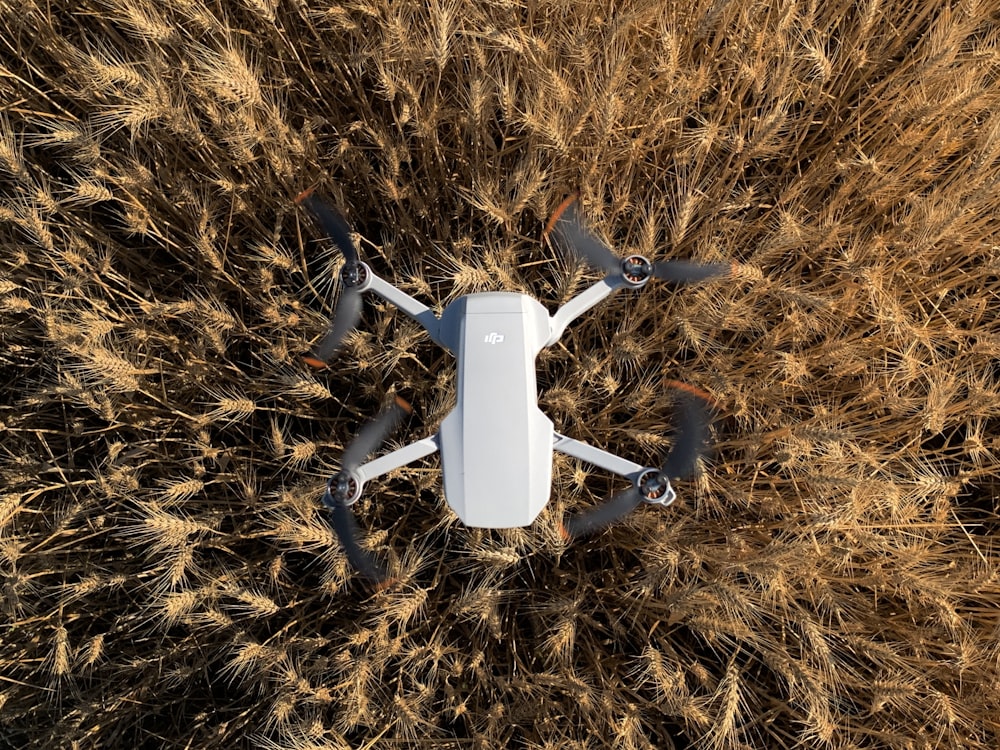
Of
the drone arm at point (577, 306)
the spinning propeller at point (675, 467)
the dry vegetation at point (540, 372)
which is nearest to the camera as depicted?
the spinning propeller at point (675, 467)

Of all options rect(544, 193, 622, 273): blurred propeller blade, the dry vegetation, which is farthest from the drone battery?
the dry vegetation

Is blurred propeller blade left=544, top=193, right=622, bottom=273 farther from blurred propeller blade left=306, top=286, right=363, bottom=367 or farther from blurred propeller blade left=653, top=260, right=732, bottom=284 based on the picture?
blurred propeller blade left=306, top=286, right=363, bottom=367

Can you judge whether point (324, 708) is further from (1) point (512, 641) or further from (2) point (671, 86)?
(2) point (671, 86)

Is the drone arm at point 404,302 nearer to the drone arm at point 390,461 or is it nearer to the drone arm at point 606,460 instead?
the drone arm at point 390,461

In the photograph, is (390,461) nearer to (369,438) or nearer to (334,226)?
(369,438)

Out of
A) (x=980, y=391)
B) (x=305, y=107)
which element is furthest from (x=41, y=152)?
(x=980, y=391)

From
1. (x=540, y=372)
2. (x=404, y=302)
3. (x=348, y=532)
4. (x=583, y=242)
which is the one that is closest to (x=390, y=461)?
(x=348, y=532)

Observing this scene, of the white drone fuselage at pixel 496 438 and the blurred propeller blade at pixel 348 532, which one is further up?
the white drone fuselage at pixel 496 438

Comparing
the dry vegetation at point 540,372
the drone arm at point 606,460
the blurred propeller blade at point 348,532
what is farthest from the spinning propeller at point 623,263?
the blurred propeller blade at point 348,532
